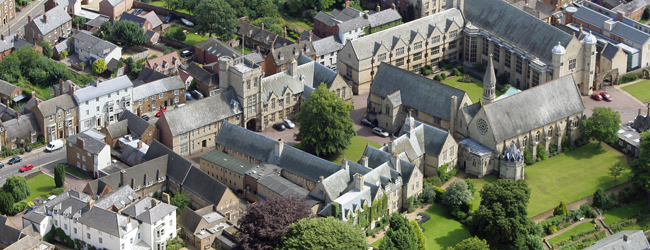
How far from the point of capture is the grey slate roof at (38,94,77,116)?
568 ft

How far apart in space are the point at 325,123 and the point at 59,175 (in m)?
41.7

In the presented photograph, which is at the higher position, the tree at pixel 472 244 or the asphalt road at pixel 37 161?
the tree at pixel 472 244

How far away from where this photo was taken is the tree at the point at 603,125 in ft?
561

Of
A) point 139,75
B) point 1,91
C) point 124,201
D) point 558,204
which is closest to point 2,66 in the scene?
point 1,91

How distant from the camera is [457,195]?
155000mm

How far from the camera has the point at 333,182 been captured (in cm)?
15162

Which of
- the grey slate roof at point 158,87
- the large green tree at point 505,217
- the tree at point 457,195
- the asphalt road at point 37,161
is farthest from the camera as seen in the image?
the grey slate roof at point 158,87

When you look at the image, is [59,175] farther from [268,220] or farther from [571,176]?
[571,176]

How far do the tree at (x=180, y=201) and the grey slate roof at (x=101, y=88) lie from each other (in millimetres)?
30220

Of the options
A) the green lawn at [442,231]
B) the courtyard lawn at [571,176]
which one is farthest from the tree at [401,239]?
the courtyard lawn at [571,176]

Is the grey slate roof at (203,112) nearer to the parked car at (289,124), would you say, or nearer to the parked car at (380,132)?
the parked car at (289,124)

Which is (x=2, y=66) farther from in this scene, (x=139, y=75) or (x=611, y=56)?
(x=611, y=56)

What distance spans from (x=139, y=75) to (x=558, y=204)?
7917 centimetres

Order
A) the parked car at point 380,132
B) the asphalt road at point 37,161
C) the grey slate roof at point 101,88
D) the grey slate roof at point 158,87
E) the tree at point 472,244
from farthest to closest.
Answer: the grey slate roof at point 158,87, the parked car at point 380,132, the grey slate roof at point 101,88, the asphalt road at point 37,161, the tree at point 472,244
